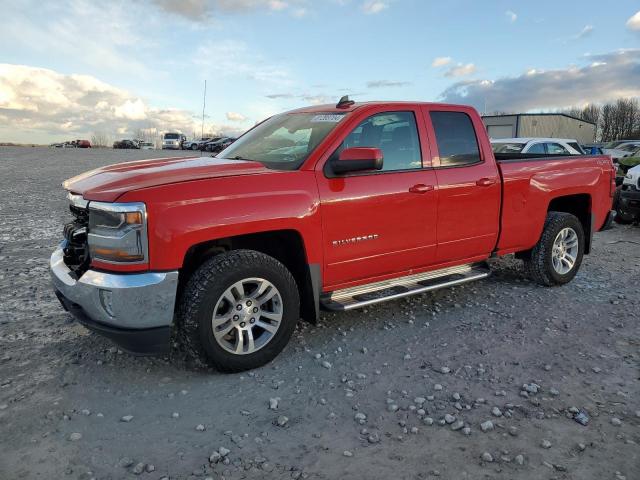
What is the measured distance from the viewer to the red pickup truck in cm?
317

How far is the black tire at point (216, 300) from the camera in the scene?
3307 millimetres

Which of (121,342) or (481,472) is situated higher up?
(121,342)

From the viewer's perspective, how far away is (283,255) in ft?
12.9

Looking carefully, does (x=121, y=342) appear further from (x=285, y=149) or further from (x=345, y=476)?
(x=285, y=149)

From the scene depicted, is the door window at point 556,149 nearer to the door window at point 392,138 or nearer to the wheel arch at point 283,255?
the door window at point 392,138

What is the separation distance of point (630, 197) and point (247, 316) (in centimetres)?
919

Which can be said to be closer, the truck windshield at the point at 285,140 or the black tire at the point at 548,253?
the truck windshield at the point at 285,140

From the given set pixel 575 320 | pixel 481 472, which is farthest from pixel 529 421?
pixel 575 320

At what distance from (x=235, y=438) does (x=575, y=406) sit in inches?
82.9

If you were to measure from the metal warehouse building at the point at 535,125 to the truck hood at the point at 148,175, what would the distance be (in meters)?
39.9

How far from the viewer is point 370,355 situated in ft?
12.7

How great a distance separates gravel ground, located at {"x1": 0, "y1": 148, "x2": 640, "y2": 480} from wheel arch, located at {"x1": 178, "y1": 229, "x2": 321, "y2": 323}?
0.43 metres

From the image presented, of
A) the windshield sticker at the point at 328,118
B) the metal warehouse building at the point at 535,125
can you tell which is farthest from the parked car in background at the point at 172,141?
the windshield sticker at the point at 328,118

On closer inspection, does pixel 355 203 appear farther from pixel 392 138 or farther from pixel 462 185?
pixel 462 185
